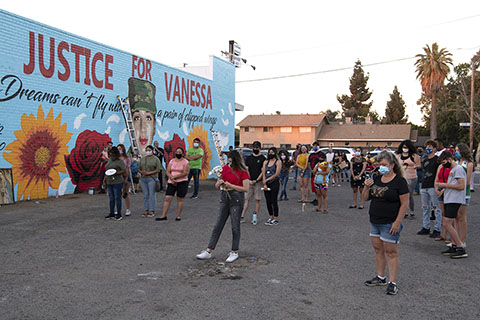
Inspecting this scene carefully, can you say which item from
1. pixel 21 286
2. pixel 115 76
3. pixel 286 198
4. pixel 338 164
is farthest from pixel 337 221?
pixel 115 76

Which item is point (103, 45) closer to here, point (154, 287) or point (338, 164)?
point (338, 164)

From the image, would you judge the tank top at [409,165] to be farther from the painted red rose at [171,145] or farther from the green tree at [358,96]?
the green tree at [358,96]

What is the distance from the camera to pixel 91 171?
1479cm

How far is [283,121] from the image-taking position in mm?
56656

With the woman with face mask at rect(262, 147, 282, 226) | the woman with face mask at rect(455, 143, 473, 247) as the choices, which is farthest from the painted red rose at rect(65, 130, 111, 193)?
the woman with face mask at rect(455, 143, 473, 247)

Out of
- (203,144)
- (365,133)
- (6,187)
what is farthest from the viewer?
(365,133)

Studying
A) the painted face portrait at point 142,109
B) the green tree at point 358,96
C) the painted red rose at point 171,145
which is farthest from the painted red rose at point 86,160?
the green tree at point 358,96

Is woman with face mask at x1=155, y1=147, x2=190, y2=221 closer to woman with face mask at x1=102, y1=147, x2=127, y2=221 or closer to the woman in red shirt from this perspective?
woman with face mask at x1=102, y1=147, x2=127, y2=221

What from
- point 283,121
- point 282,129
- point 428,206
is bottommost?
point 428,206

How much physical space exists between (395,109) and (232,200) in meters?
77.3

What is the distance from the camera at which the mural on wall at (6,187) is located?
11.5 metres

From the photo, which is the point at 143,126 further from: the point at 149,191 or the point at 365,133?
the point at 365,133

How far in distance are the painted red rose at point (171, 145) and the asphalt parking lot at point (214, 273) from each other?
384 inches

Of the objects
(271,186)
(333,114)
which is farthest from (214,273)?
(333,114)
